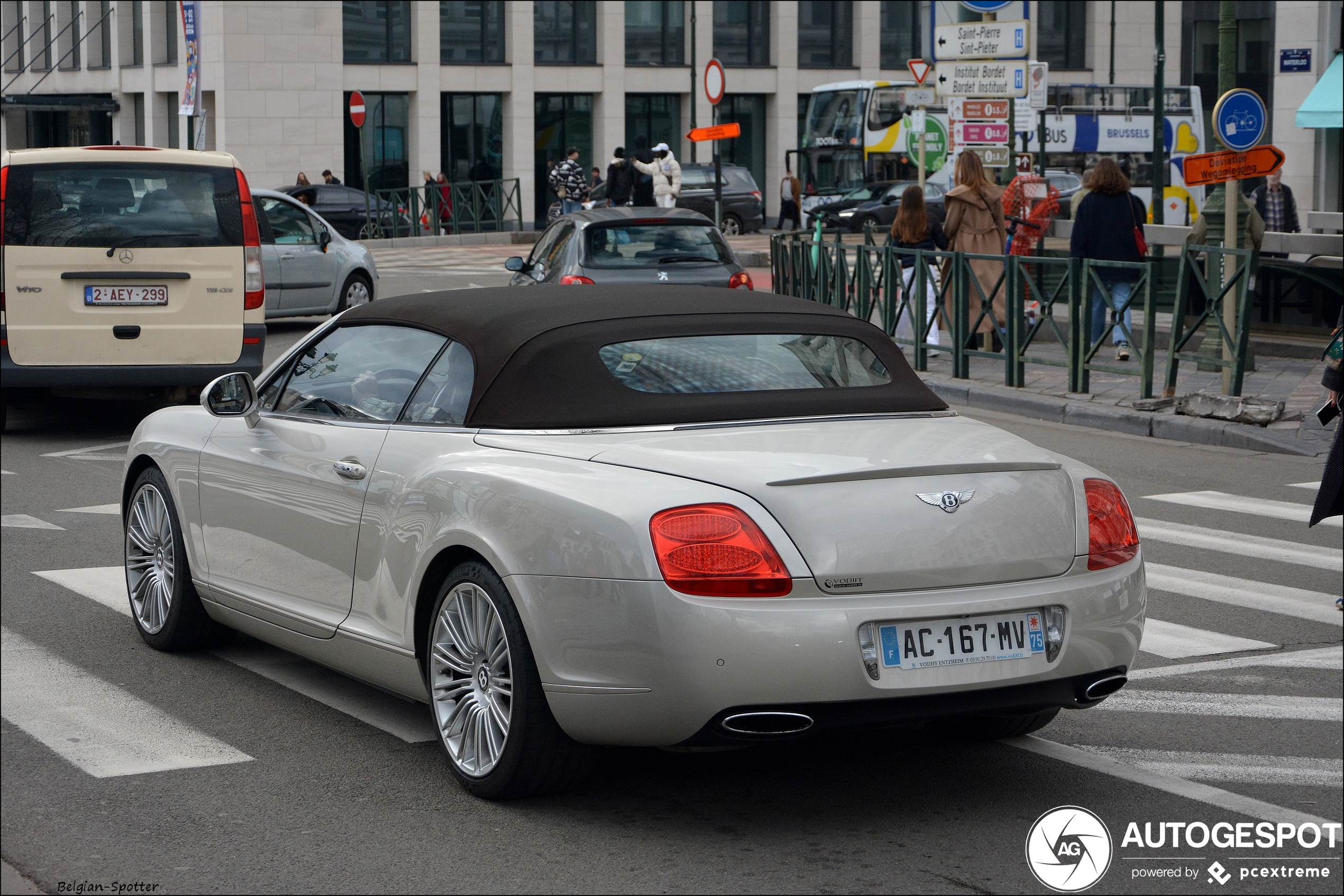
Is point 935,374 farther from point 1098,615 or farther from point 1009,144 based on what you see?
point 1098,615

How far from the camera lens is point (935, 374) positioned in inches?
651

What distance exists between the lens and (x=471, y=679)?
492 cm

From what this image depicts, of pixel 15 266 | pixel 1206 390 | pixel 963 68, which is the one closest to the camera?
pixel 15 266

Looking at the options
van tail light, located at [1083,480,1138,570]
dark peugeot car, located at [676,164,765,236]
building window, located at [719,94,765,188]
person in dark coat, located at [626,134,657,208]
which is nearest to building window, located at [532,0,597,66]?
building window, located at [719,94,765,188]

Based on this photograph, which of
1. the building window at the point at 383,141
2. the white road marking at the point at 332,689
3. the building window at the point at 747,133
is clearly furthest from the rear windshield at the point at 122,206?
the building window at the point at 747,133

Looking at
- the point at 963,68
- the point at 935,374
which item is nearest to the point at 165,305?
the point at 935,374

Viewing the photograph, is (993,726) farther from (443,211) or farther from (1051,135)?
(443,211)

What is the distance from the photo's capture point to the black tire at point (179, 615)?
6516 millimetres

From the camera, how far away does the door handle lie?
5410 mm

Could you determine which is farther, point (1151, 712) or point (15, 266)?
point (15, 266)

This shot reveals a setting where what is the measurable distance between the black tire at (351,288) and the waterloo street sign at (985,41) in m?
7.31

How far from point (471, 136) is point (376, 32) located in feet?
13.1

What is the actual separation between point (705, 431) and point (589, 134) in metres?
49.7

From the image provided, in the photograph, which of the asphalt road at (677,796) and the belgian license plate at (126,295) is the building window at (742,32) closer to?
the belgian license plate at (126,295)
